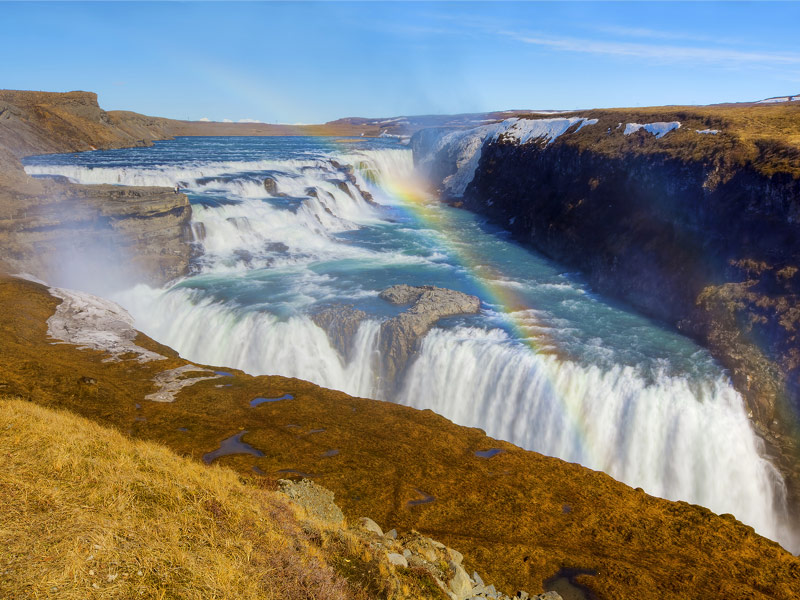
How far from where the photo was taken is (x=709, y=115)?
26.8 m

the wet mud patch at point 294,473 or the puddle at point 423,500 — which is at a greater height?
the wet mud patch at point 294,473

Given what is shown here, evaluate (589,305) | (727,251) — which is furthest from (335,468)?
(727,251)

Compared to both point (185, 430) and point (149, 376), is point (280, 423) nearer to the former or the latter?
point (185, 430)

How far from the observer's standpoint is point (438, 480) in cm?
1028

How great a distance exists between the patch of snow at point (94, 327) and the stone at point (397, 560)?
39.8 ft

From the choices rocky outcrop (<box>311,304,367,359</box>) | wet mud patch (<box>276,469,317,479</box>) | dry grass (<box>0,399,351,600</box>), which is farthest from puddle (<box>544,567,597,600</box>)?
rocky outcrop (<box>311,304,367,359</box>)

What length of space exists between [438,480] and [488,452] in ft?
6.54

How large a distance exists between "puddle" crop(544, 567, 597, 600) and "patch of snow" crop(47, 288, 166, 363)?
13.0m

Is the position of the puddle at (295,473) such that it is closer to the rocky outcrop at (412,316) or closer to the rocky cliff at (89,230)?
the rocky outcrop at (412,316)

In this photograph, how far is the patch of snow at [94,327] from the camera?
16.2 m

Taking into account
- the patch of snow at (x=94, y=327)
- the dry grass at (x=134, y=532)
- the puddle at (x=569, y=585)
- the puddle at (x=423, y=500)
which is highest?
the dry grass at (x=134, y=532)

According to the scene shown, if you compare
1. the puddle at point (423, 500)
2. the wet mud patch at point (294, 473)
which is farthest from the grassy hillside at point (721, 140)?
the wet mud patch at point (294, 473)

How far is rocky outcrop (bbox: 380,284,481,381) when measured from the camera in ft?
59.4

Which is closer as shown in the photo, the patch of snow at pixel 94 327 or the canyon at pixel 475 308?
the canyon at pixel 475 308
